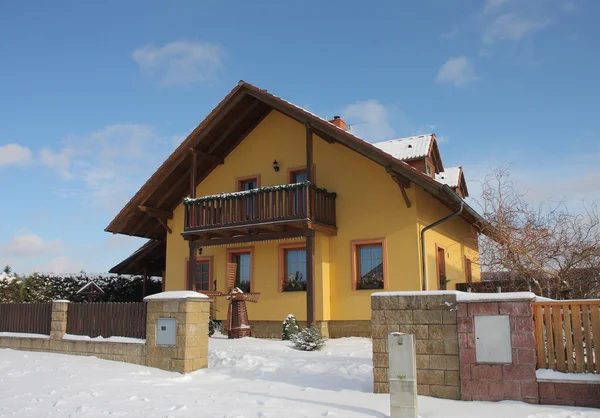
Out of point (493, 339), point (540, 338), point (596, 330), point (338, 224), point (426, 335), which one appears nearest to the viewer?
point (596, 330)

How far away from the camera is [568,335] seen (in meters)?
7.30

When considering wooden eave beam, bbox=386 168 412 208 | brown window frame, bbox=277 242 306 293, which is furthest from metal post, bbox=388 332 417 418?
brown window frame, bbox=277 242 306 293

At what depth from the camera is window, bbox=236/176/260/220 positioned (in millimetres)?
15961

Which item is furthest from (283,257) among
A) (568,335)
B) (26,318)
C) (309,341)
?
(568,335)

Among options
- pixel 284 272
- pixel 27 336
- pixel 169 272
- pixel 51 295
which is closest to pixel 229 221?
pixel 284 272

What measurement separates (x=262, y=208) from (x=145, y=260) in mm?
8201

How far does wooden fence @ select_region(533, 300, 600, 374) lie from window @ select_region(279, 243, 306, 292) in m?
9.55

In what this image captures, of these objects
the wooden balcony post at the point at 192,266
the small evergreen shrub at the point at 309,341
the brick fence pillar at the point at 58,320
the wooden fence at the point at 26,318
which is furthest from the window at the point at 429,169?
the wooden fence at the point at 26,318

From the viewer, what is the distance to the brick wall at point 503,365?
24.2 feet

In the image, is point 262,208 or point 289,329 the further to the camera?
point 262,208

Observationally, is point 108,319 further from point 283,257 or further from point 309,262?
point 283,257

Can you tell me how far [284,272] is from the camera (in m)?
16.9

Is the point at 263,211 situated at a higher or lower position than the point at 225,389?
higher

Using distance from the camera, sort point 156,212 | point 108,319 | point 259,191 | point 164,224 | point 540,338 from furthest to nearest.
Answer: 1. point 164,224
2. point 156,212
3. point 259,191
4. point 108,319
5. point 540,338
